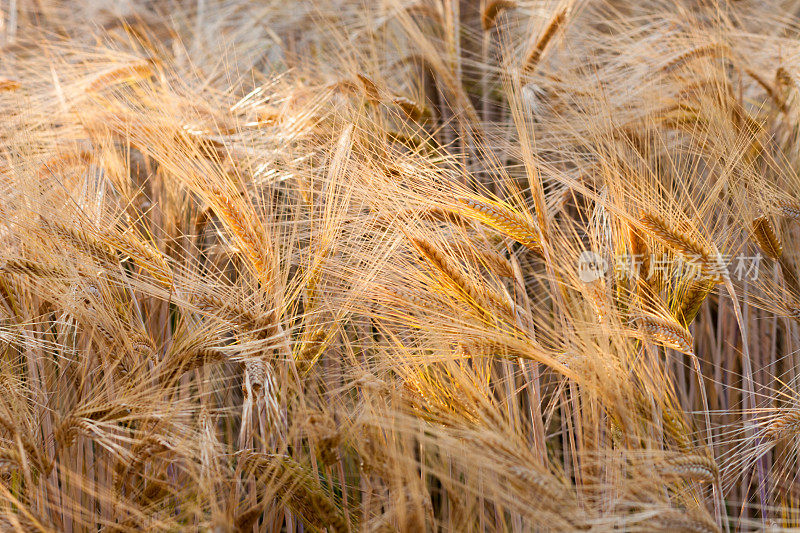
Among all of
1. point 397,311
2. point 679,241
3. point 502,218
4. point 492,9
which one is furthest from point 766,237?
point 492,9

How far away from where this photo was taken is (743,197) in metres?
1.01

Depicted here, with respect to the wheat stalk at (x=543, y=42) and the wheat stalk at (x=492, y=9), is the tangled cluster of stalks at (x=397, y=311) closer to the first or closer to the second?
the wheat stalk at (x=543, y=42)

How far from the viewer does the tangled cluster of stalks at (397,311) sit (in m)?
0.78

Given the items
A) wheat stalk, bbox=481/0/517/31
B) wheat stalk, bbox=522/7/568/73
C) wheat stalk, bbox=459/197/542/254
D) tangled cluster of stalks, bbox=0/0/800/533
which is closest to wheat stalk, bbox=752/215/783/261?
tangled cluster of stalks, bbox=0/0/800/533

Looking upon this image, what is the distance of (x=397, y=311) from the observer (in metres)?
0.93

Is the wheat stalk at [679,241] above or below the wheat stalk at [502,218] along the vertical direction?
below

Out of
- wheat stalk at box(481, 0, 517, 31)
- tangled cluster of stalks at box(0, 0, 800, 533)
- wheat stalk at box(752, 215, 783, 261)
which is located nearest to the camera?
tangled cluster of stalks at box(0, 0, 800, 533)

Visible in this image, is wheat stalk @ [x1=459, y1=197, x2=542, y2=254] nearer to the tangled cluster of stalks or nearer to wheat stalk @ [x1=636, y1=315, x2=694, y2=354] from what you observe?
the tangled cluster of stalks

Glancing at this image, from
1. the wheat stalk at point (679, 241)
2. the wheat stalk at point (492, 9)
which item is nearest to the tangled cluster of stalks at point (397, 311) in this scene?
the wheat stalk at point (679, 241)

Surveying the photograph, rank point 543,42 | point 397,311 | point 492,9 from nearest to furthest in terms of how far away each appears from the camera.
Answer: point 397,311
point 543,42
point 492,9

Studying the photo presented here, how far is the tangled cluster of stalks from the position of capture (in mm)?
781

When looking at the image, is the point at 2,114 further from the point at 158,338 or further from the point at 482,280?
the point at 482,280

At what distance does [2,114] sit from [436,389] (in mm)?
1143

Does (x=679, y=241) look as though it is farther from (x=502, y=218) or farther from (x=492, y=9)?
(x=492, y=9)
